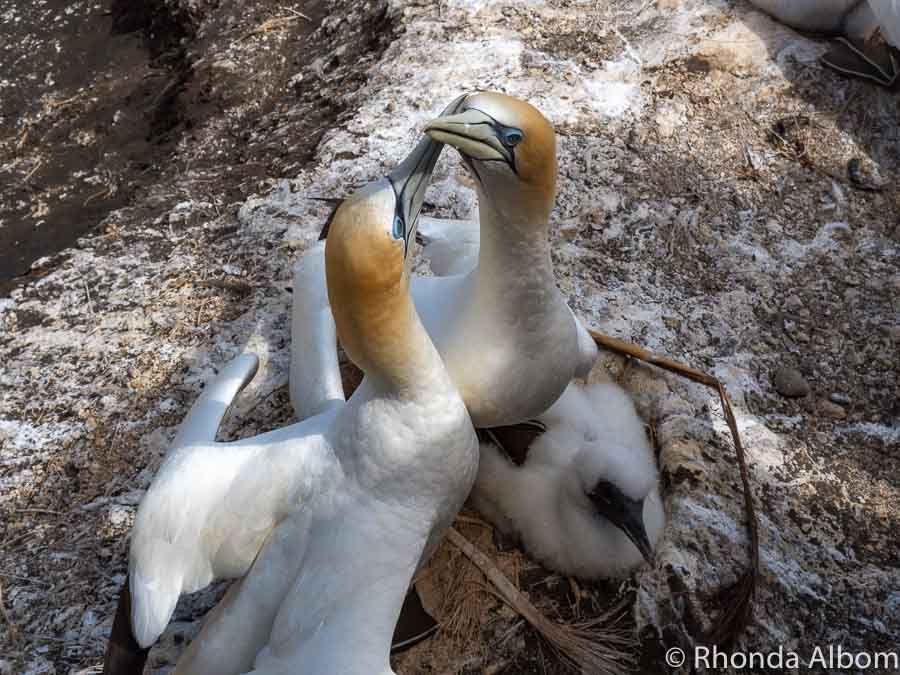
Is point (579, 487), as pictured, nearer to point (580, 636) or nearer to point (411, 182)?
point (580, 636)

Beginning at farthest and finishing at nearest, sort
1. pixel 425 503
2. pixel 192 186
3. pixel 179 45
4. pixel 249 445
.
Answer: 1. pixel 179 45
2. pixel 192 186
3. pixel 249 445
4. pixel 425 503

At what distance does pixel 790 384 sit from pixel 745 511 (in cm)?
63

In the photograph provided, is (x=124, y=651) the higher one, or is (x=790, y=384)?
(x=124, y=651)

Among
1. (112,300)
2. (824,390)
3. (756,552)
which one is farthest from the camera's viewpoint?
(112,300)

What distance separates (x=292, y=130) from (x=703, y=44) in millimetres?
2034

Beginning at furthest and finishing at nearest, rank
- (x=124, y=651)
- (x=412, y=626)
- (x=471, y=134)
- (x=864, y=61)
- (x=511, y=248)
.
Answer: (x=864, y=61) < (x=412, y=626) < (x=511, y=248) < (x=124, y=651) < (x=471, y=134)

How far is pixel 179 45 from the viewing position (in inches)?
201

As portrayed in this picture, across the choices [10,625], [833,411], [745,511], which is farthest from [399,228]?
[833,411]

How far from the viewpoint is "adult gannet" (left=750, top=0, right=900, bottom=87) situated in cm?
388

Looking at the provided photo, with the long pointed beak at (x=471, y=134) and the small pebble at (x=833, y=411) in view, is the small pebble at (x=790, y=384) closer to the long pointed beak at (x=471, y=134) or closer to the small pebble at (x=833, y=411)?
the small pebble at (x=833, y=411)

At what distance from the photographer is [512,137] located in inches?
74.9

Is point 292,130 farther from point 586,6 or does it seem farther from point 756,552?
point 756,552

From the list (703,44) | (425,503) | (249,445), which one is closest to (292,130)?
(703,44)

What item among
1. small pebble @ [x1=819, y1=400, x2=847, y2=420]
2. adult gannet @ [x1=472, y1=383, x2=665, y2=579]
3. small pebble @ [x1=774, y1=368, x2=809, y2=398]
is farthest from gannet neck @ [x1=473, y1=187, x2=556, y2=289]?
small pebble @ [x1=819, y1=400, x2=847, y2=420]
